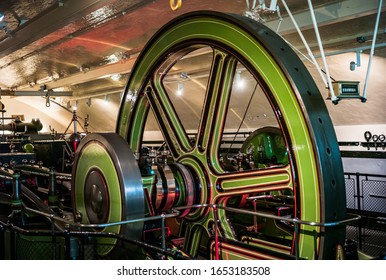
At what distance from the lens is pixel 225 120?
3.21 meters

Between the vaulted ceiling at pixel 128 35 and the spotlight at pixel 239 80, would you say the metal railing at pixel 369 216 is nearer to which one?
the vaulted ceiling at pixel 128 35

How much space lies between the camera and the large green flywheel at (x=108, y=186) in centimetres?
303

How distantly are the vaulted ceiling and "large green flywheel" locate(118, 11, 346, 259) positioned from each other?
63cm

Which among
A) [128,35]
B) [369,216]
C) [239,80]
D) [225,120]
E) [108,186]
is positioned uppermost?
[128,35]

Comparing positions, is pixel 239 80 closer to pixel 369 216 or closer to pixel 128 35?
pixel 128 35

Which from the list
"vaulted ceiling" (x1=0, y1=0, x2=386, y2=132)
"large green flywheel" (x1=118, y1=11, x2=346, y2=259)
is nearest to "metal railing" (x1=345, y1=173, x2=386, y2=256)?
"vaulted ceiling" (x1=0, y1=0, x2=386, y2=132)

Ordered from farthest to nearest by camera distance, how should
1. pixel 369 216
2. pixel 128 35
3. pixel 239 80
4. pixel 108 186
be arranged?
pixel 239 80
pixel 128 35
pixel 369 216
pixel 108 186

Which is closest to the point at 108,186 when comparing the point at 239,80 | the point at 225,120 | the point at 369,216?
the point at 225,120

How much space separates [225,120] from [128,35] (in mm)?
4244

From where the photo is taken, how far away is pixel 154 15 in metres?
5.79

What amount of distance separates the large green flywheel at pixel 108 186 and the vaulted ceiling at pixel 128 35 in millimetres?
1580

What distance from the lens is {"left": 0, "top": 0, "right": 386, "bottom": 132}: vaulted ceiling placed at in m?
5.37

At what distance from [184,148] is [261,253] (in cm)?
115
